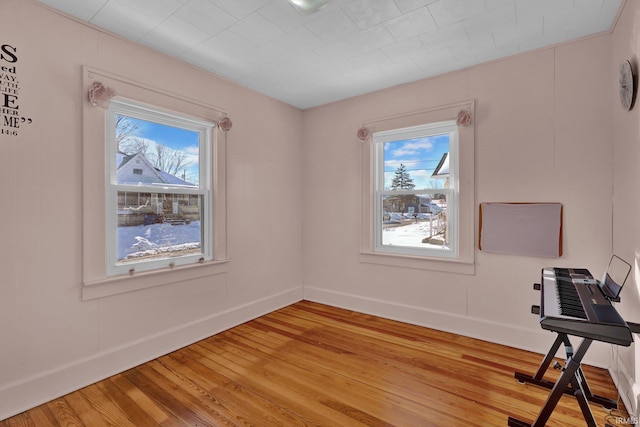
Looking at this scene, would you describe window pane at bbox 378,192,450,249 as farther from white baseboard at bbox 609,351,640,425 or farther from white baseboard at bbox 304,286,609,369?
white baseboard at bbox 609,351,640,425

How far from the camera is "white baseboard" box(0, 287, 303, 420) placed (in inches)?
76.9

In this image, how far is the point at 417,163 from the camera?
136 inches

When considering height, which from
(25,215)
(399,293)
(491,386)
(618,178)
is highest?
(618,178)

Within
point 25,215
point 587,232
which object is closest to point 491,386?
point 587,232

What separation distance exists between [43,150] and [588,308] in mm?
3324

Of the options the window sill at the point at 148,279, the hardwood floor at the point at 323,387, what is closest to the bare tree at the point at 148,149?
the window sill at the point at 148,279

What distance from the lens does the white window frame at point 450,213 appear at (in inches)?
119

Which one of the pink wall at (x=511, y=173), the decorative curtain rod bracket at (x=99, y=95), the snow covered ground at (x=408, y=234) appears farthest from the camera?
the snow covered ground at (x=408, y=234)

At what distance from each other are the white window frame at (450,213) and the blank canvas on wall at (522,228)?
0.47ft

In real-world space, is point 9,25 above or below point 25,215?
above

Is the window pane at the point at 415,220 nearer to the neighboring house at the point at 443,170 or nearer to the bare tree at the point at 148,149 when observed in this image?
the neighboring house at the point at 443,170

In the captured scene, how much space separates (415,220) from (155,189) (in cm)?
266

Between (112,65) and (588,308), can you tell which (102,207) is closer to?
(112,65)

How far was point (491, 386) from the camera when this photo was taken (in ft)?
7.22
